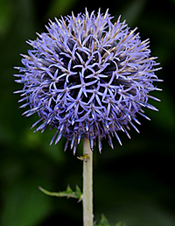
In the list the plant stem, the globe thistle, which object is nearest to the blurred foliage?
the plant stem

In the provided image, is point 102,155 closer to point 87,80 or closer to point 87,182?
point 87,182

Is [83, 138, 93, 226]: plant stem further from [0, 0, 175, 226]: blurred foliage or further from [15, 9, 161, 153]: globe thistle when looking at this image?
[0, 0, 175, 226]: blurred foliage

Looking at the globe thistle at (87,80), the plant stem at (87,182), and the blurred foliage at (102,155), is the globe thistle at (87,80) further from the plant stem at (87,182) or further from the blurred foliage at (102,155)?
the blurred foliage at (102,155)
